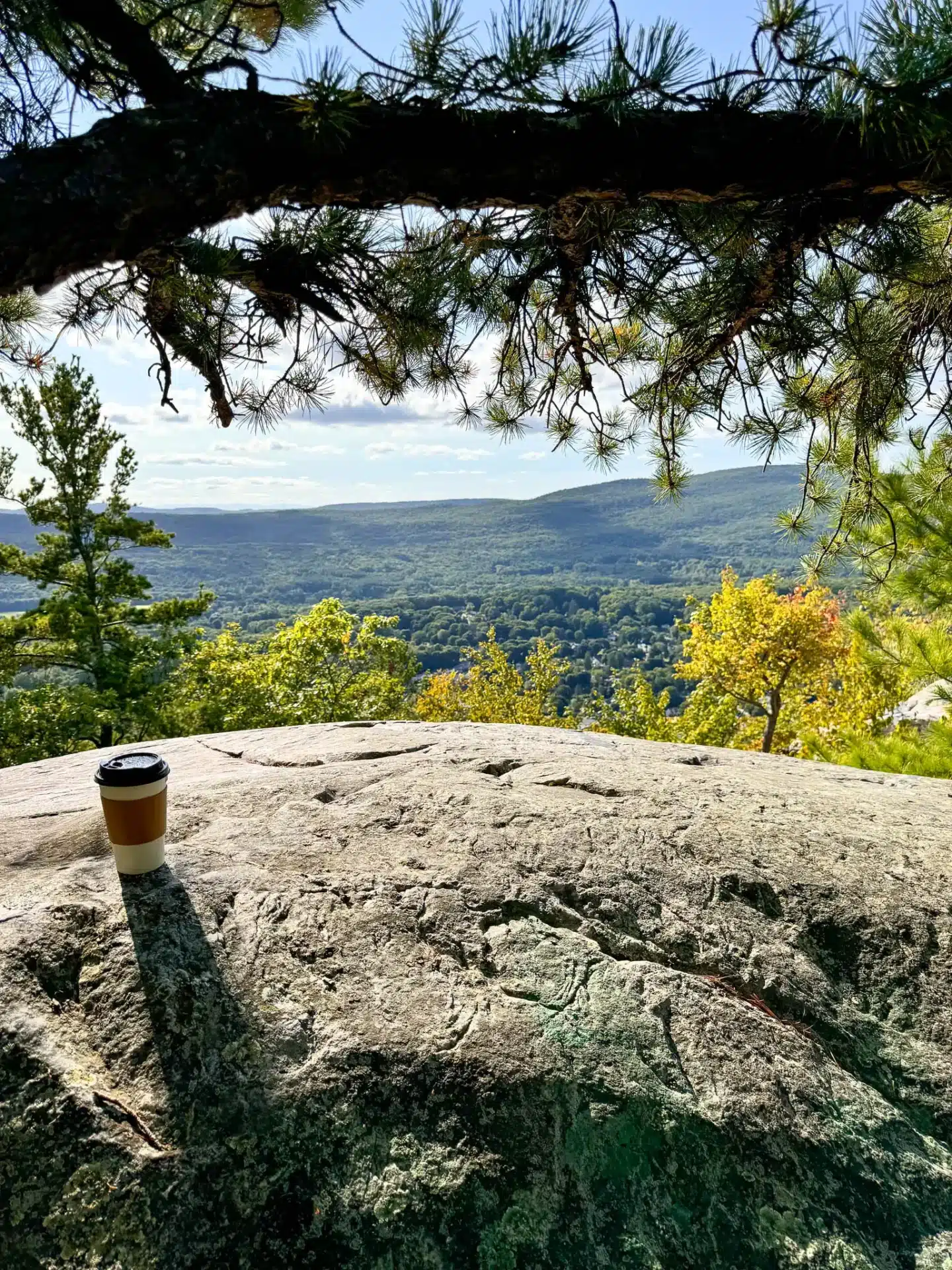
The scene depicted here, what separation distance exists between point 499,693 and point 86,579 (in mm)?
10149

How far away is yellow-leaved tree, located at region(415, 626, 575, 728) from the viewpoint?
1853 cm

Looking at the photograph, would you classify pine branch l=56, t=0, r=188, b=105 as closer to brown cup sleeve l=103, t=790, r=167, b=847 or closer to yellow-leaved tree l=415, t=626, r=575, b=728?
brown cup sleeve l=103, t=790, r=167, b=847

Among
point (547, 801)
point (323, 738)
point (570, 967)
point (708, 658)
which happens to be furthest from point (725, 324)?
point (708, 658)

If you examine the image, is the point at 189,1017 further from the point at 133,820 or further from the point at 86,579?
the point at 86,579

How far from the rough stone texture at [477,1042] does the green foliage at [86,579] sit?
40.5ft

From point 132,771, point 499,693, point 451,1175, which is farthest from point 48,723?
point 451,1175

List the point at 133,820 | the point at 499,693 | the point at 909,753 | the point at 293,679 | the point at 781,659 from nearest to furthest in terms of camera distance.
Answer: the point at 133,820
the point at 909,753
the point at 293,679
the point at 781,659
the point at 499,693

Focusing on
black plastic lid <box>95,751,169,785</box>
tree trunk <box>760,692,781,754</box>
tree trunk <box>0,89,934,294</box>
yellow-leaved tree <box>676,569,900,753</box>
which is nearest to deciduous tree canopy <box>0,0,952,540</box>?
tree trunk <box>0,89,934,294</box>

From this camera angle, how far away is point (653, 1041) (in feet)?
6.11

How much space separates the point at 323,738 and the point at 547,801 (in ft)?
5.40

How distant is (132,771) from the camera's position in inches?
86.7

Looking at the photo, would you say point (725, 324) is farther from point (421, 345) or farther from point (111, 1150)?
point (111, 1150)

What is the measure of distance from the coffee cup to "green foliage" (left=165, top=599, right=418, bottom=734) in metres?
13.0

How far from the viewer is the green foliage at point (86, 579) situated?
1368 cm
